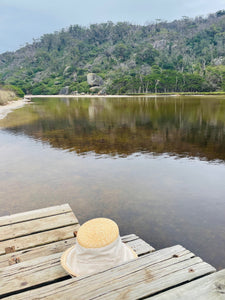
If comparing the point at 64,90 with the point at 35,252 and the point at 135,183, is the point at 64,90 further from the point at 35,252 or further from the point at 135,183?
the point at 35,252

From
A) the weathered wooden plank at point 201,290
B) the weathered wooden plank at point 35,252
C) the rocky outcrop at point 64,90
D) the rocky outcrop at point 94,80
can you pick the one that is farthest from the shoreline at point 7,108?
the rocky outcrop at point 64,90

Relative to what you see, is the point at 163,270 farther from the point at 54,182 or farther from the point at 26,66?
the point at 26,66

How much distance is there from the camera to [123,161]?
10695 mm

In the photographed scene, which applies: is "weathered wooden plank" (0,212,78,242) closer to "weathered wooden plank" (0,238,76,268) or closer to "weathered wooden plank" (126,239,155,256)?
"weathered wooden plank" (0,238,76,268)

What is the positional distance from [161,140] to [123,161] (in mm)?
5124

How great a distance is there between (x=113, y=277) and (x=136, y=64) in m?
149

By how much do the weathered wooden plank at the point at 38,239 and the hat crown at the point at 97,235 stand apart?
1830 millimetres

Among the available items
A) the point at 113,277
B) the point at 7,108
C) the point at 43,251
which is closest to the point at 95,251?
the point at 113,277

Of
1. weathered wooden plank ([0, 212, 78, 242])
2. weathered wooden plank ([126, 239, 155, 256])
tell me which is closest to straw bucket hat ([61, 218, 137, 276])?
weathered wooden plank ([126, 239, 155, 256])

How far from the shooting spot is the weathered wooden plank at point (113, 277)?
2.15 metres

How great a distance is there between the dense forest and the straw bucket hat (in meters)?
104

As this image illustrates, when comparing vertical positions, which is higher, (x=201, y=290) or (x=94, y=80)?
(x=94, y=80)

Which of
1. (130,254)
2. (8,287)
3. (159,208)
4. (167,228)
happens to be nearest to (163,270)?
(130,254)

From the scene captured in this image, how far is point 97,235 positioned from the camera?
8.52 feet
